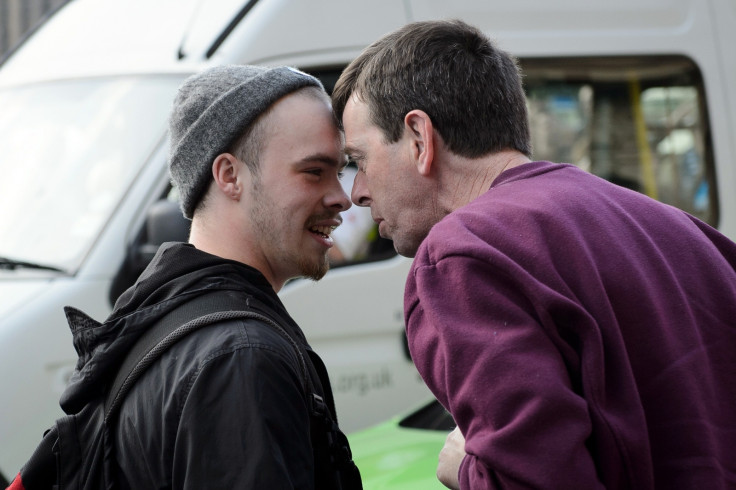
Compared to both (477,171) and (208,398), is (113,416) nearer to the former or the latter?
(208,398)

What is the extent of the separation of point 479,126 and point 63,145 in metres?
2.85

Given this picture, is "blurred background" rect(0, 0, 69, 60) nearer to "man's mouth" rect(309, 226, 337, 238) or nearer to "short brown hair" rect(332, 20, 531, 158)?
"man's mouth" rect(309, 226, 337, 238)

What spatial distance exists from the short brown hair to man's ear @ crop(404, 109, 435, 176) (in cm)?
2

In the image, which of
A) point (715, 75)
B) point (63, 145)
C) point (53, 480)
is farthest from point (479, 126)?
point (715, 75)

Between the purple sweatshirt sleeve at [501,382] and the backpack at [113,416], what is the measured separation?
34 cm

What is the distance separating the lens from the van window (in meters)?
5.43

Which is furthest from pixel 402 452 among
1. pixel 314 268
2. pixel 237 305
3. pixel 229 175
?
pixel 237 305

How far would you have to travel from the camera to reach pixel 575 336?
159 centimetres

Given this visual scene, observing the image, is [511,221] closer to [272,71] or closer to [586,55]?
[272,71]

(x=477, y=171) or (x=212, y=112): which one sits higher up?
(x=212, y=112)

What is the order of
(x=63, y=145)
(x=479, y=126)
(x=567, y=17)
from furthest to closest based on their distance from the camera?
(x=567, y=17)
(x=63, y=145)
(x=479, y=126)

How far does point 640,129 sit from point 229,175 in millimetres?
3905

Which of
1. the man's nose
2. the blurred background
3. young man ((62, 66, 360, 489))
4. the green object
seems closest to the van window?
the green object

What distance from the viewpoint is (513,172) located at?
6.21 ft
